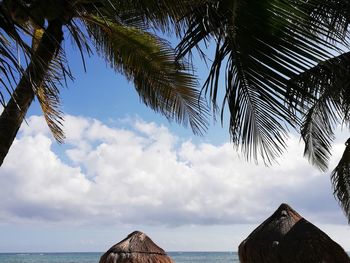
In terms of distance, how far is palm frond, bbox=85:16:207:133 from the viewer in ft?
19.9

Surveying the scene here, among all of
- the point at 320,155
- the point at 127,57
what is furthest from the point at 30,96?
the point at 320,155

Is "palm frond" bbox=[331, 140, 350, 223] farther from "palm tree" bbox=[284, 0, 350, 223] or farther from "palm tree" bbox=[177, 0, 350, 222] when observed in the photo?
"palm tree" bbox=[177, 0, 350, 222]

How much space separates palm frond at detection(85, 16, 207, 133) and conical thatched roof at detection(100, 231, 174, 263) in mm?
1495

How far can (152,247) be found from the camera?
20.0 ft

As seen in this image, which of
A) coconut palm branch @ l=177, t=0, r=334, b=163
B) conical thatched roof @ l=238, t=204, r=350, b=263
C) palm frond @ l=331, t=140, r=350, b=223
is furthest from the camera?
palm frond @ l=331, t=140, r=350, b=223

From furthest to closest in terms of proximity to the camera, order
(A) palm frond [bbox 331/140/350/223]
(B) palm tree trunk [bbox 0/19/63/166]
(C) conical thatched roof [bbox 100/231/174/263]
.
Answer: (A) palm frond [bbox 331/140/350/223], (C) conical thatched roof [bbox 100/231/174/263], (B) palm tree trunk [bbox 0/19/63/166]

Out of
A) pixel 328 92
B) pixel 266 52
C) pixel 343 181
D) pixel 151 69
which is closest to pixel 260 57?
pixel 266 52

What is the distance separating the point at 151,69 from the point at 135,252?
2.18 m

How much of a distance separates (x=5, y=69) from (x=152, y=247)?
450 cm

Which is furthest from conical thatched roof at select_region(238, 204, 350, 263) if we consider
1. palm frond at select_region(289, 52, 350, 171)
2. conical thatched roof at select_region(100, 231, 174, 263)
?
conical thatched roof at select_region(100, 231, 174, 263)

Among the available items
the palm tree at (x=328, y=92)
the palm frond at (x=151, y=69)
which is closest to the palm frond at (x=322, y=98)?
the palm tree at (x=328, y=92)

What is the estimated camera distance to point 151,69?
6.18m

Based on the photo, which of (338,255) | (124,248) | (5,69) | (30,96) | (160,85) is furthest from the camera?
(160,85)

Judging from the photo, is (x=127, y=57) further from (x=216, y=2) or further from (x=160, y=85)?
(x=216, y=2)
